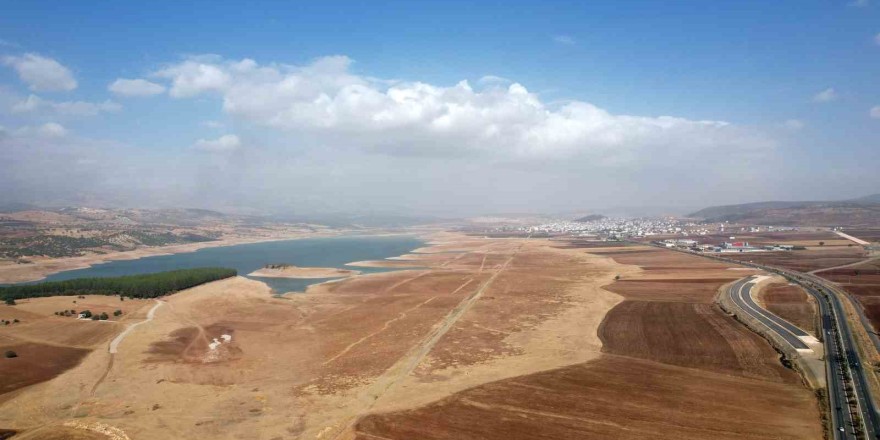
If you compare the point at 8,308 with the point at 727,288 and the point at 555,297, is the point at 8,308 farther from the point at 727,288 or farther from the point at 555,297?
the point at 727,288

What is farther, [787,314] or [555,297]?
[555,297]

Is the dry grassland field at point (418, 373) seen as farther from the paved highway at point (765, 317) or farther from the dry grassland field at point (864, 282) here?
the dry grassland field at point (864, 282)

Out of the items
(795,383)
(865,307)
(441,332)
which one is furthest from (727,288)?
(441,332)

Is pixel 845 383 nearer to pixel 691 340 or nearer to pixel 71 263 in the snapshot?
pixel 691 340

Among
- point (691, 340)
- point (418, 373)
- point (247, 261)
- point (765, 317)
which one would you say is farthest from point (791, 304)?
point (247, 261)

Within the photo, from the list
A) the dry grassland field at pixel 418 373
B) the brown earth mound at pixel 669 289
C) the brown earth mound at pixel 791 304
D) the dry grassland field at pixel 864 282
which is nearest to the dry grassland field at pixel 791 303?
the brown earth mound at pixel 791 304

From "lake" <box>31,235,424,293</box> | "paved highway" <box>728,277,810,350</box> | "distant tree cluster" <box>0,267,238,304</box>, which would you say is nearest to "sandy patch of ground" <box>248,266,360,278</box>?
"lake" <box>31,235,424,293</box>

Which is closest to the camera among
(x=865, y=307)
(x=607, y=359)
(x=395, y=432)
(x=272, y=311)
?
(x=395, y=432)
